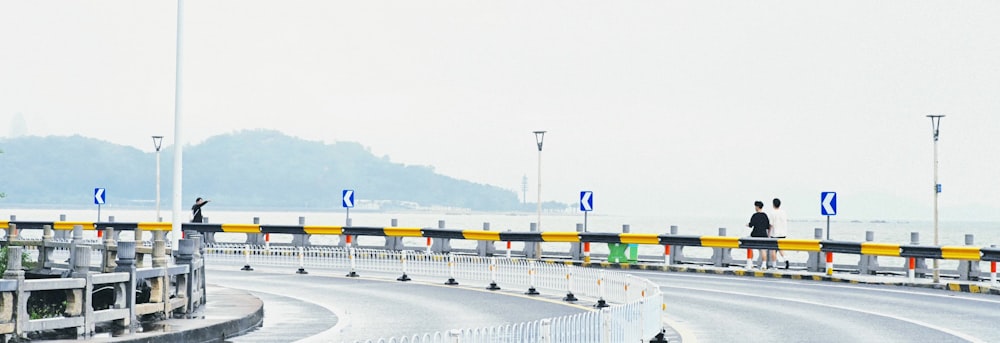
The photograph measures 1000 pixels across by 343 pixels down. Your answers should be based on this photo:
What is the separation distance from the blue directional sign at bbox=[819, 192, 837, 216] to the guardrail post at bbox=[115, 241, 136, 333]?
23040 millimetres

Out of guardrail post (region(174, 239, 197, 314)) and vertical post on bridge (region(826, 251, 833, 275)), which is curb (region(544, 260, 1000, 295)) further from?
guardrail post (region(174, 239, 197, 314))

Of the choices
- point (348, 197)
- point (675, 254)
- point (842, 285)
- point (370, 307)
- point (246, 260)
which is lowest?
point (370, 307)

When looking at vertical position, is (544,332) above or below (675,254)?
above

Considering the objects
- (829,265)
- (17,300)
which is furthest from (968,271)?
(17,300)

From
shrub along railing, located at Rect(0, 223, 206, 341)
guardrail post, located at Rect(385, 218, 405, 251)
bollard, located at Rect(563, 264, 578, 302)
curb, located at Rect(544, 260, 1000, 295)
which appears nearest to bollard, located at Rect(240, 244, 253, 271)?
guardrail post, located at Rect(385, 218, 405, 251)

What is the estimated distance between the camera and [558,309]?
22.4 m

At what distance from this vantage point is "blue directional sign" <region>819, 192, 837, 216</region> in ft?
115

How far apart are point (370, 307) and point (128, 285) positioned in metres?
7.53

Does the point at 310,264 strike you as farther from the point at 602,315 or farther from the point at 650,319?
the point at 602,315

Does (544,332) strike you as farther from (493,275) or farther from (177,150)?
(493,275)

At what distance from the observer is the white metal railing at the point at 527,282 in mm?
10328

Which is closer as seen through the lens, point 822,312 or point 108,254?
point 108,254

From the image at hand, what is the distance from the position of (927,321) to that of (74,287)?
1245 cm

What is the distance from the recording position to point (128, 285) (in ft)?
51.1
